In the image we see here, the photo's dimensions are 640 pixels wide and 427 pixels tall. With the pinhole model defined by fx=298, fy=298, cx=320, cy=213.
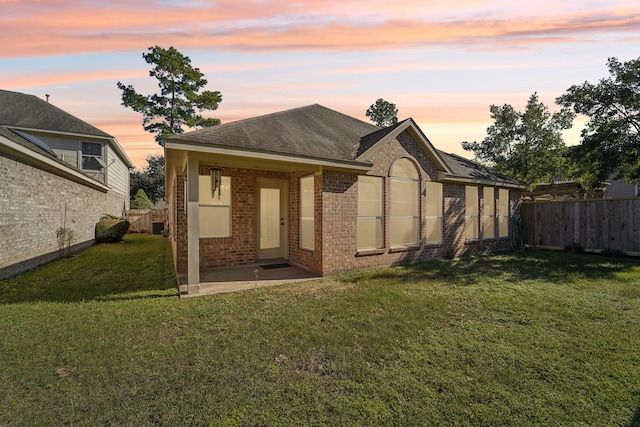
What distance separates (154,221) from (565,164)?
26.5m

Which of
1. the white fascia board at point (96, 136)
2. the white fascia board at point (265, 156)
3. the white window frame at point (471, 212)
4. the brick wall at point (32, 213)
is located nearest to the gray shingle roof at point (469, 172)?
the white window frame at point (471, 212)

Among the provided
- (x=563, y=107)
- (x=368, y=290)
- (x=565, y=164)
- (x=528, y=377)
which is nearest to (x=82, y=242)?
(x=368, y=290)

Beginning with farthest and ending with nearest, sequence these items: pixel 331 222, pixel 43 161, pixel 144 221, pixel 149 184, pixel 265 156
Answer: pixel 149 184, pixel 144 221, pixel 43 161, pixel 331 222, pixel 265 156

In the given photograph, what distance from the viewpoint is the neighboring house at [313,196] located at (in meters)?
6.98

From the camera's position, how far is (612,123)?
1273cm

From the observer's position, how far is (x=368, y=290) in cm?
620

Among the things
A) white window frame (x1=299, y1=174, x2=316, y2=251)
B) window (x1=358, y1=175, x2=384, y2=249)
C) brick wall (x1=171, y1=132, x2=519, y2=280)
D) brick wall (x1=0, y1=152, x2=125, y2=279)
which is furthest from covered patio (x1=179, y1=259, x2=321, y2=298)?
brick wall (x1=0, y1=152, x2=125, y2=279)

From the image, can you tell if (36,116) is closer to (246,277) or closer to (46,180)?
(46,180)

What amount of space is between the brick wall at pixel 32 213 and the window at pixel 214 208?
4.53m

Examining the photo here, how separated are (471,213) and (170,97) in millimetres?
26001

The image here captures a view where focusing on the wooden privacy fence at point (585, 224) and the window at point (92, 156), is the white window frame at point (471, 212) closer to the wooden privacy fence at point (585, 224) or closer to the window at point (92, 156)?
the wooden privacy fence at point (585, 224)

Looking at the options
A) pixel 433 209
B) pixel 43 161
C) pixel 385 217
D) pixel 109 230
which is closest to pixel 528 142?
pixel 433 209

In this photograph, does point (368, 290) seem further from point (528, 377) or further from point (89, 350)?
point (89, 350)

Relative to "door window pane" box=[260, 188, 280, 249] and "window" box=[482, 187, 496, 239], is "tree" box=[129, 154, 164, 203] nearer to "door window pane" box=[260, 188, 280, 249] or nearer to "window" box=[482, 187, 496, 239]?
"door window pane" box=[260, 188, 280, 249]
